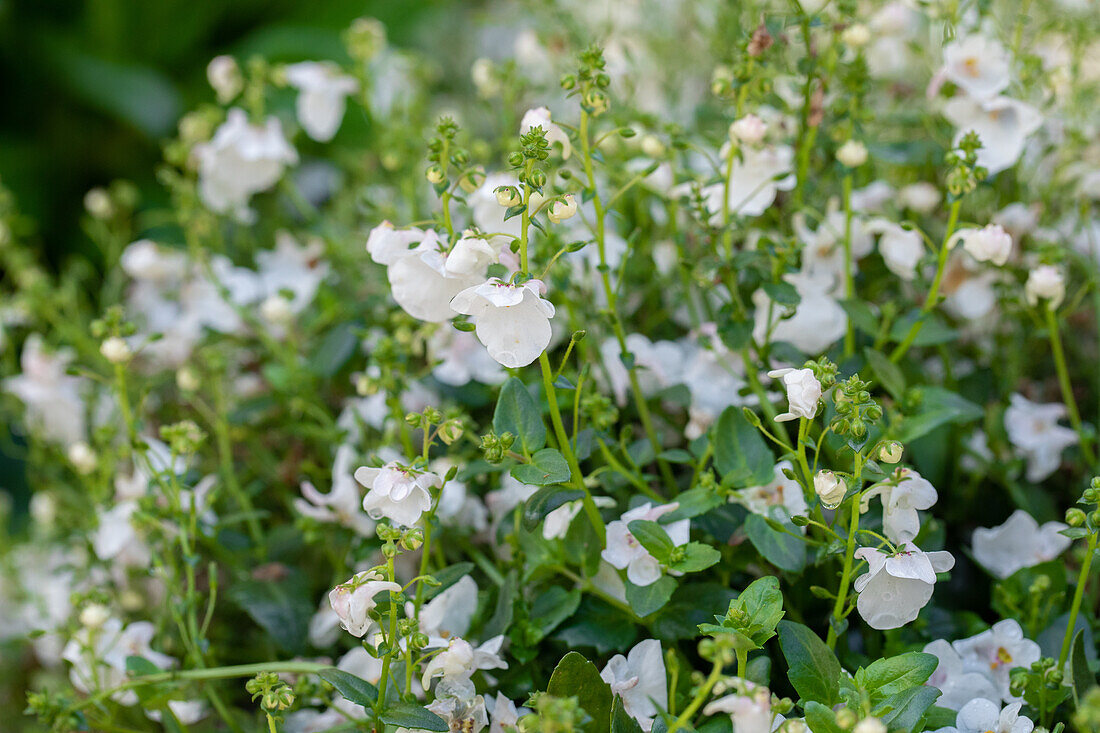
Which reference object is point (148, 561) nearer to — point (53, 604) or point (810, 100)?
point (53, 604)

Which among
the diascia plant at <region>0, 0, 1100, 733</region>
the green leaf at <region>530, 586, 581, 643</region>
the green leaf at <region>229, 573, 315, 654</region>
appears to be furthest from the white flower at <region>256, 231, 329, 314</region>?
the green leaf at <region>530, 586, 581, 643</region>

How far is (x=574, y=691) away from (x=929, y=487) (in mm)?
167

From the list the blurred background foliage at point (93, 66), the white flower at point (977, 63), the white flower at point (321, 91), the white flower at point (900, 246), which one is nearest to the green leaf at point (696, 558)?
the white flower at point (900, 246)

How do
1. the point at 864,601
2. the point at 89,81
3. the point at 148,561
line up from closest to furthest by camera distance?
the point at 864,601 < the point at 148,561 < the point at 89,81

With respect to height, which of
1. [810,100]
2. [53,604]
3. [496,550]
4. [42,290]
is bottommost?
[53,604]

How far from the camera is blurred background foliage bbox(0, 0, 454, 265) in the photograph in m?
1.45

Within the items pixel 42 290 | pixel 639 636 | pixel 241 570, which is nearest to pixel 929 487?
pixel 639 636

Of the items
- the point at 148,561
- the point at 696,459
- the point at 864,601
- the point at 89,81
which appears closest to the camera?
the point at 864,601

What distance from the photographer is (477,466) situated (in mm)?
439

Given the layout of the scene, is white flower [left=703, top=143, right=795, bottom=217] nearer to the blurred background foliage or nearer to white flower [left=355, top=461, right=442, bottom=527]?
white flower [left=355, top=461, right=442, bottom=527]

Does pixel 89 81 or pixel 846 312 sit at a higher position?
pixel 89 81

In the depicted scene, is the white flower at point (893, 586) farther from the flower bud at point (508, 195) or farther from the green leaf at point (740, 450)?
the flower bud at point (508, 195)

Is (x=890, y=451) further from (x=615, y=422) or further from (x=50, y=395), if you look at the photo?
(x=50, y=395)

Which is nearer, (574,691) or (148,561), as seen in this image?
(574,691)
